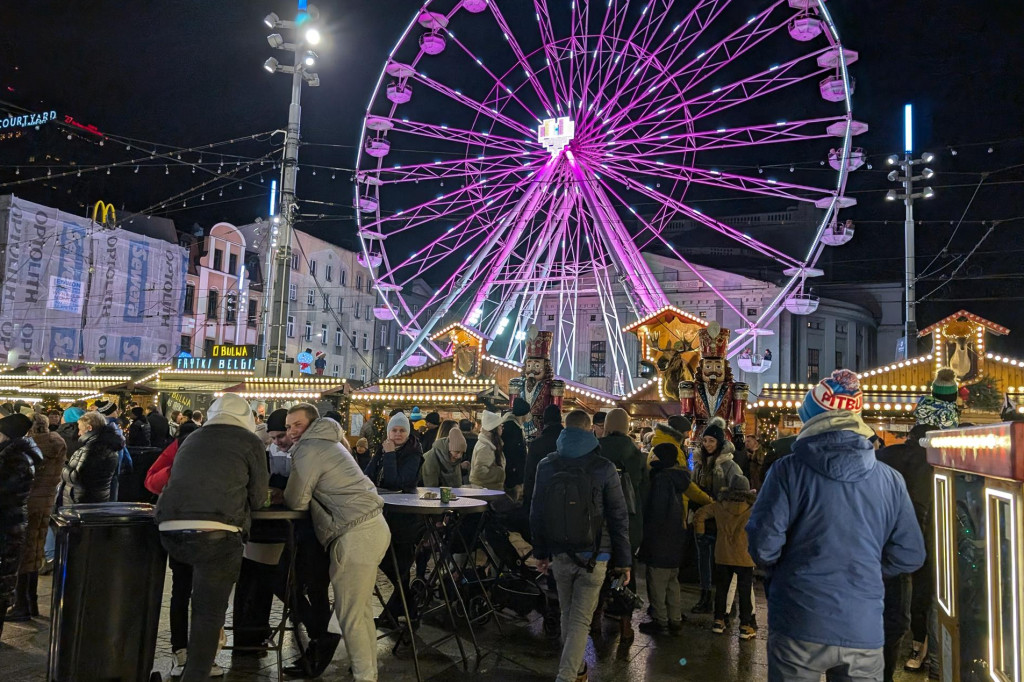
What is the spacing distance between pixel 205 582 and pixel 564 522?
2.17 metres

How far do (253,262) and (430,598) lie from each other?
39.8 m

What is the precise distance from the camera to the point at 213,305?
42.0 metres

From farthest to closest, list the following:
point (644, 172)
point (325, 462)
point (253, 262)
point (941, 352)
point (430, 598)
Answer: point (253, 262) → point (644, 172) → point (941, 352) → point (430, 598) → point (325, 462)

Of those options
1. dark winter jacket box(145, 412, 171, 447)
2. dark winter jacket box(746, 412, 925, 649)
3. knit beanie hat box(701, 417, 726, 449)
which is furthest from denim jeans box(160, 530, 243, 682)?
dark winter jacket box(145, 412, 171, 447)

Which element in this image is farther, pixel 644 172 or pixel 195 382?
pixel 195 382

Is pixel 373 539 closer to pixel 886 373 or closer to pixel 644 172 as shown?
pixel 644 172

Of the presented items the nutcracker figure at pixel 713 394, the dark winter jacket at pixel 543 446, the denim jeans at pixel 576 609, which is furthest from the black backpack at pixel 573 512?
the nutcracker figure at pixel 713 394

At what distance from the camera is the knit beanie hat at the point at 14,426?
5.81 meters

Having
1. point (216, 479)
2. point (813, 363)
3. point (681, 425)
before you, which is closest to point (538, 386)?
point (681, 425)

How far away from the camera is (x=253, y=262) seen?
1718 inches

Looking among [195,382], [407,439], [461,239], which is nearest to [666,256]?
[461,239]

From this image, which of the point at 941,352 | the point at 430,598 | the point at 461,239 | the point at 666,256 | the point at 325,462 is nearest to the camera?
the point at 325,462

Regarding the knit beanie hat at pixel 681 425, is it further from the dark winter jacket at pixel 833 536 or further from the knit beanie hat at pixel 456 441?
the dark winter jacket at pixel 833 536

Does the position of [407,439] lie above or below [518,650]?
above
